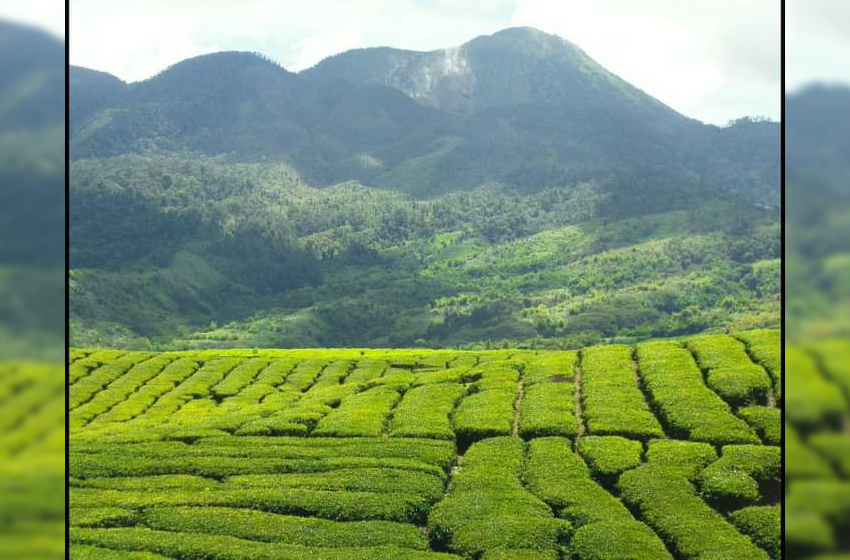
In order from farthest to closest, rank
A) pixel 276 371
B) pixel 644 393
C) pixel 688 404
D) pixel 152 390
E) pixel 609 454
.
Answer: pixel 276 371 < pixel 152 390 < pixel 644 393 < pixel 688 404 < pixel 609 454

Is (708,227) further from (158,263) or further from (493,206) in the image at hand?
(158,263)

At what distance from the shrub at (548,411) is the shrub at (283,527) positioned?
351 inches

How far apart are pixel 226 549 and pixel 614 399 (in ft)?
56.4

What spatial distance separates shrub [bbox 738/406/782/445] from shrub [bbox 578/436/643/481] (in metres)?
4.25

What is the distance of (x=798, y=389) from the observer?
3248 mm

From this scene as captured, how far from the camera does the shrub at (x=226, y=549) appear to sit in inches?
802

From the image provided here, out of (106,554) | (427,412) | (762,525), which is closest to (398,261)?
(427,412)

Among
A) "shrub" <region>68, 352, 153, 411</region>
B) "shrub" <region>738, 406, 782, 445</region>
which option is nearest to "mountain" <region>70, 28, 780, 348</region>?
"shrub" <region>68, 352, 153, 411</region>

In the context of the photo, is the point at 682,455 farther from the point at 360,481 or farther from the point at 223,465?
the point at 223,465

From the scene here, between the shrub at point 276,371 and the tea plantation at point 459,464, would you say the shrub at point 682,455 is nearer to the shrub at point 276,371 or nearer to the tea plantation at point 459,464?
the tea plantation at point 459,464

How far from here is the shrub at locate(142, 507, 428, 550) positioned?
21.5m

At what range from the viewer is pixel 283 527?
2217cm

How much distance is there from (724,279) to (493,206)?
5663cm

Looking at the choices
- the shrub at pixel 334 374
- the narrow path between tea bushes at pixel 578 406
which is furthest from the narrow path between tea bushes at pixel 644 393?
the shrub at pixel 334 374
